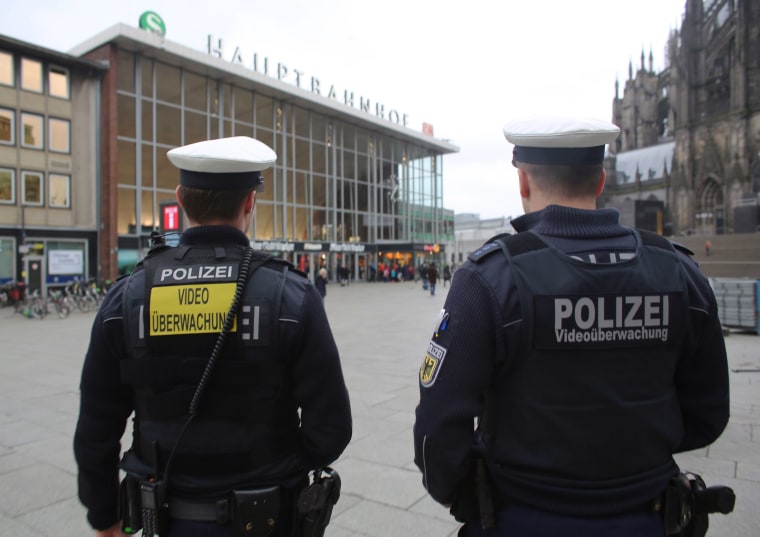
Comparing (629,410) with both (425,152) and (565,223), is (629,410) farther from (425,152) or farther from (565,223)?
(425,152)

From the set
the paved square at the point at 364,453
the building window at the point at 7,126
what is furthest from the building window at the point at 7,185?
the paved square at the point at 364,453

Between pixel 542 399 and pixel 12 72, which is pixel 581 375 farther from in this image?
pixel 12 72

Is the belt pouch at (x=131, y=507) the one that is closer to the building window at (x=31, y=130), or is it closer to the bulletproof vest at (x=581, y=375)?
the bulletproof vest at (x=581, y=375)

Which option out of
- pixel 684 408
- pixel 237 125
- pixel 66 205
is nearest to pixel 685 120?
pixel 237 125

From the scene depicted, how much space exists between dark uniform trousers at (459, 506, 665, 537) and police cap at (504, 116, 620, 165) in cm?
119

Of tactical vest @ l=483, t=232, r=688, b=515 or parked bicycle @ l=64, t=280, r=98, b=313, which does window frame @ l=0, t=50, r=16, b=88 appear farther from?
tactical vest @ l=483, t=232, r=688, b=515

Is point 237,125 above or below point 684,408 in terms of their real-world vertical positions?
above

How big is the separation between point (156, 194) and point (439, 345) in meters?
33.4

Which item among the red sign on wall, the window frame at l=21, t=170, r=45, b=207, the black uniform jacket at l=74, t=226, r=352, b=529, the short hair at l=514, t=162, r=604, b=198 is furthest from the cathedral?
the black uniform jacket at l=74, t=226, r=352, b=529

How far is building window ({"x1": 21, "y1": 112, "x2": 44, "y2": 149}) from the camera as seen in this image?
89.2ft

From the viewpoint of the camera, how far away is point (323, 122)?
42906mm

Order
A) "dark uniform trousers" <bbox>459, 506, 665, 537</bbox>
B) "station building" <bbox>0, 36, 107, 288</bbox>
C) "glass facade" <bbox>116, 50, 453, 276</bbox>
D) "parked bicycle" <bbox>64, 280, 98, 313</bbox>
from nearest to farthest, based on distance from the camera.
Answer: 1. "dark uniform trousers" <bbox>459, 506, 665, 537</bbox>
2. "parked bicycle" <bbox>64, 280, 98, 313</bbox>
3. "station building" <bbox>0, 36, 107, 288</bbox>
4. "glass facade" <bbox>116, 50, 453, 276</bbox>

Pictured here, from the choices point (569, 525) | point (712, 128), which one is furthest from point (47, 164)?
point (712, 128)

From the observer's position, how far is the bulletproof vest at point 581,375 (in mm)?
1741
